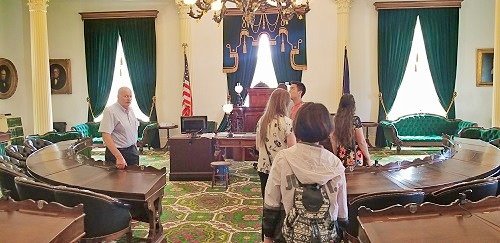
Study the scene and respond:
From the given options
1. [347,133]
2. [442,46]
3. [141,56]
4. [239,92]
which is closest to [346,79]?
[442,46]

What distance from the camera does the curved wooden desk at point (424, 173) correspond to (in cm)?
347

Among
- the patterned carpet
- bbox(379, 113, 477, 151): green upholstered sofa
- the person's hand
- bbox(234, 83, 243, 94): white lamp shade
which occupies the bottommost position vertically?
the patterned carpet

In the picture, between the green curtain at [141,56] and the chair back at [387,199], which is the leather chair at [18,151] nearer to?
the chair back at [387,199]

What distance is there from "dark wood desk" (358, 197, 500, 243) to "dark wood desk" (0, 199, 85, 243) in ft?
4.75

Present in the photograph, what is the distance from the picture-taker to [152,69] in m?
12.5

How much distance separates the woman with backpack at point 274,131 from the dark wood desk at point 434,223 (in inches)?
67.3

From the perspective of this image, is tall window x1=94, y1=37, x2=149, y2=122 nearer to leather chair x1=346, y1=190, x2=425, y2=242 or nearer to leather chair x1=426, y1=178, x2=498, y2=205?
leather chair x1=346, y1=190, x2=425, y2=242

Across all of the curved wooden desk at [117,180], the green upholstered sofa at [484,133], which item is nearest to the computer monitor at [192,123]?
the curved wooden desk at [117,180]

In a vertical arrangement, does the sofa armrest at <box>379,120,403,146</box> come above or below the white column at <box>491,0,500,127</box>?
below

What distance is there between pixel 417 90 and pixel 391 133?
197cm

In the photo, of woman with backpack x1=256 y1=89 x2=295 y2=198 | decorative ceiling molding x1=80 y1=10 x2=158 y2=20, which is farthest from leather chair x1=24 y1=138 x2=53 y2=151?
decorative ceiling molding x1=80 y1=10 x2=158 y2=20

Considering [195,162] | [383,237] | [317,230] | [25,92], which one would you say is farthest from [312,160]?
[25,92]

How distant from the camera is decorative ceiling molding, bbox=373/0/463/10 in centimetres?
1171

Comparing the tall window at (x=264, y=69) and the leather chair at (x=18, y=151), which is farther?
the tall window at (x=264, y=69)
